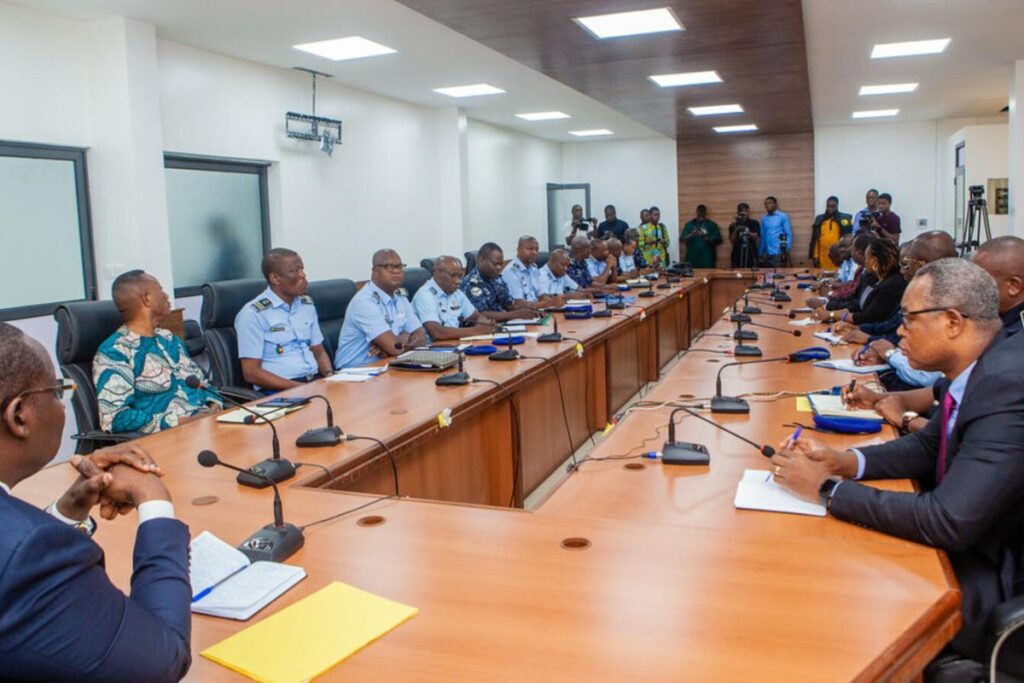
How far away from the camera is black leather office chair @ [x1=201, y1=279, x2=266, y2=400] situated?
12.3ft

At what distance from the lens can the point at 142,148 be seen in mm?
5586

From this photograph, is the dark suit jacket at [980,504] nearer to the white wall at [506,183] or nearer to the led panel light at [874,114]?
the white wall at [506,183]

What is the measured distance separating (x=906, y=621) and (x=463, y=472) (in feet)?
6.62

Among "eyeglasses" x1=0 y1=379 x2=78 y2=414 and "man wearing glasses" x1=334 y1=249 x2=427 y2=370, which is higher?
"eyeglasses" x1=0 y1=379 x2=78 y2=414

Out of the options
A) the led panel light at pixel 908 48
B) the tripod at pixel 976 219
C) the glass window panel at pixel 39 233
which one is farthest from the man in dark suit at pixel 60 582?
the tripod at pixel 976 219

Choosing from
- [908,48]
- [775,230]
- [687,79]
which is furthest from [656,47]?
[775,230]

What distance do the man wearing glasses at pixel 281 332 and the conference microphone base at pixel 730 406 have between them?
6.53 feet

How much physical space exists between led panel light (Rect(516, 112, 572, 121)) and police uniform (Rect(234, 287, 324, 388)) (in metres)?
7.23

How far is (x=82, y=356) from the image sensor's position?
3117 mm

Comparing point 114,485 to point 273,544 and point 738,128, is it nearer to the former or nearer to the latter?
point 273,544

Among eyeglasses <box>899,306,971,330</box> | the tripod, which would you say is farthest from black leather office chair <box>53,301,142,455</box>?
the tripod

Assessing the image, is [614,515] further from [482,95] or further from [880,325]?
[482,95]

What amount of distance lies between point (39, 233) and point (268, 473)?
417 cm

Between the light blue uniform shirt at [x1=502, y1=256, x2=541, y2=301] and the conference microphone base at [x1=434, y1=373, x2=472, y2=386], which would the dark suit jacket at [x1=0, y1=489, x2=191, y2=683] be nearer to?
the conference microphone base at [x1=434, y1=373, x2=472, y2=386]
